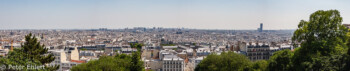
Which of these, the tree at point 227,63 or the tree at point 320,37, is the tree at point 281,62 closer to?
the tree at point 320,37

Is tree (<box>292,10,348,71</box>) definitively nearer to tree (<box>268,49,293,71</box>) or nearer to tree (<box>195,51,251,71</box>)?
tree (<box>268,49,293,71</box>)

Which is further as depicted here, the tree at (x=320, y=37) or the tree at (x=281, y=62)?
the tree at (x=281, y=62)

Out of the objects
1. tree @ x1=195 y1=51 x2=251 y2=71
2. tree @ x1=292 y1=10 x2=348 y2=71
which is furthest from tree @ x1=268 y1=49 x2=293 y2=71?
tree @ x1=195 y1=51 x2=251 y2=71

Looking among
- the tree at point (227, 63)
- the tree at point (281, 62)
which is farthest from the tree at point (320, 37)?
the tree at point (227, 63)

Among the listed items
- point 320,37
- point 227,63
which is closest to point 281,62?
point 320,37

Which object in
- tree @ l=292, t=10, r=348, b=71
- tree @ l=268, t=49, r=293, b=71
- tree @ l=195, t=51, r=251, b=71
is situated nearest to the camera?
tree @ l=292, t=10, r=348, b=71

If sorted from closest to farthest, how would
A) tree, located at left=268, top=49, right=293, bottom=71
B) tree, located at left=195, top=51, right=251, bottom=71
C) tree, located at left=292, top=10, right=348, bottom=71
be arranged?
tree, located at left=292, top=10, right=348, bottom=71
tree, located at left=268, top=49, right=293, bottom=71
tree, located at left=195, top=51, right=251, bottom=71

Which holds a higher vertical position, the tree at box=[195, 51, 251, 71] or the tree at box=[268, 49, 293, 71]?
the tree at box=[268, 49, 293, 71]

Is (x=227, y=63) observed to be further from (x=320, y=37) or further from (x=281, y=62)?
(x=320, y=37)

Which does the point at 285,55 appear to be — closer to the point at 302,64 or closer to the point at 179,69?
the point at 302,64
